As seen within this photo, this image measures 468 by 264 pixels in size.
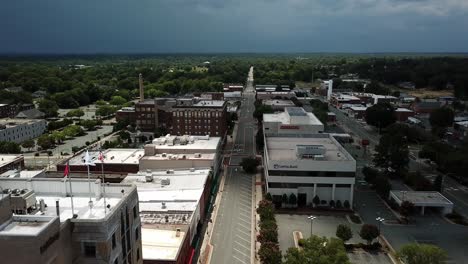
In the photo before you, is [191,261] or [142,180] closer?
[191,261]

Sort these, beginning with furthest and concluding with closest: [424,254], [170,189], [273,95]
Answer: [273,95] → [170,189] → [424,254]

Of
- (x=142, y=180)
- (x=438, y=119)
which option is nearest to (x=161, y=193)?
(x=142, y=180)

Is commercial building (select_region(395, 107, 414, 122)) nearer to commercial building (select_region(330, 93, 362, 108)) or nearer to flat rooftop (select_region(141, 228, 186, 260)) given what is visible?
commercial building (select_region(330, 93, 362, 108))

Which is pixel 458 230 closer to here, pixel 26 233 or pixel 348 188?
pixel 348 188

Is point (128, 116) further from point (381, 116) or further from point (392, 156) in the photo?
point (392, 156)

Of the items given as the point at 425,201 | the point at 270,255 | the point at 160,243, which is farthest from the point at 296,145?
the point at 160,243

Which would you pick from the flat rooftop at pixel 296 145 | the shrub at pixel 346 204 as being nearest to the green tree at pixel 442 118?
the flat rooftop at pixel 296 145
